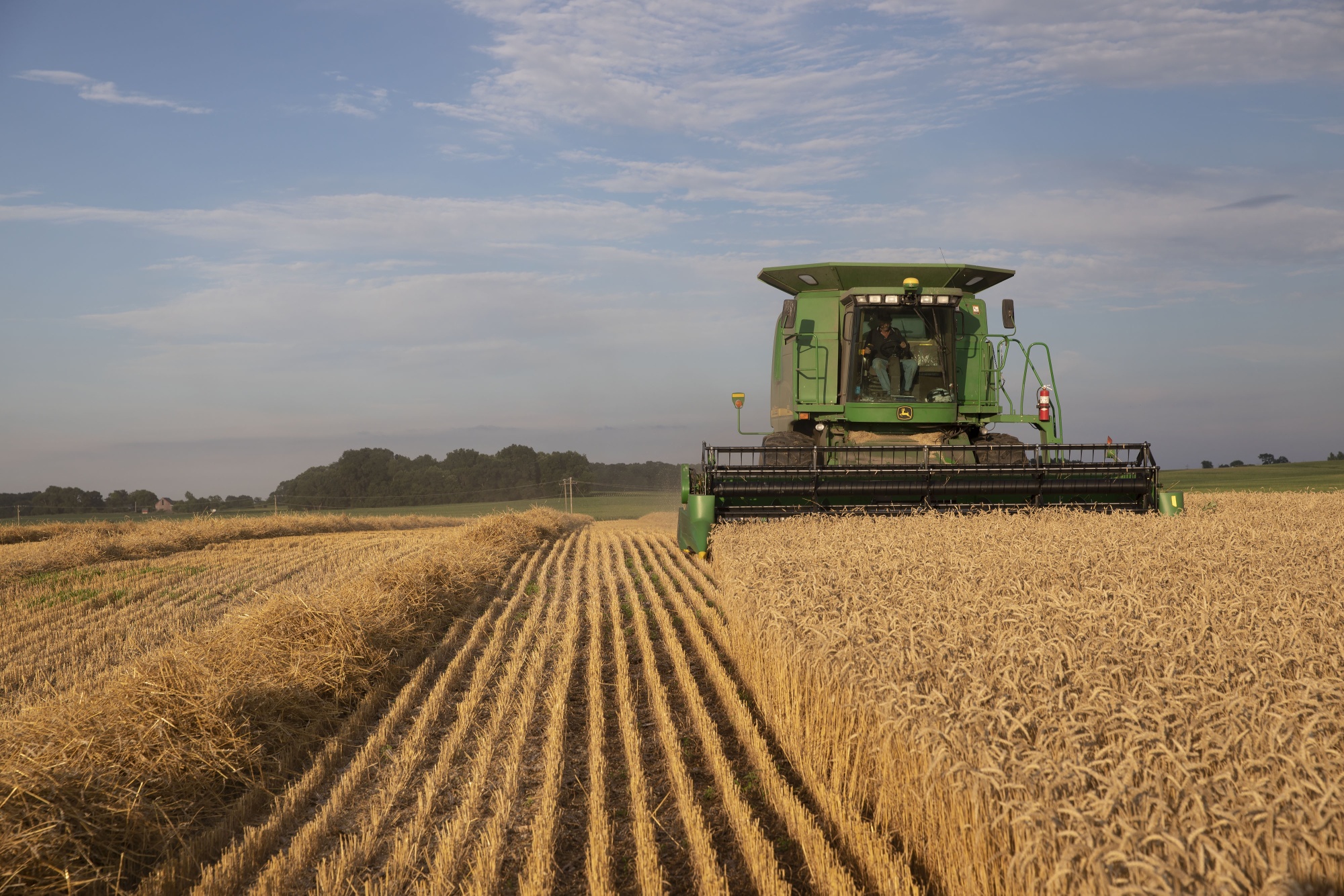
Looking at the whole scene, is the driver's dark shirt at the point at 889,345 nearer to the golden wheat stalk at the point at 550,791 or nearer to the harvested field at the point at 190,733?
the golden wheat stalk at the point at 550,791

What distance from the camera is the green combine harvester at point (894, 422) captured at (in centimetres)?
912

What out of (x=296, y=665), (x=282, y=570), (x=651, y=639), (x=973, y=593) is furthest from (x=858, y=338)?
(x=282, y=570)

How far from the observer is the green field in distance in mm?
27806

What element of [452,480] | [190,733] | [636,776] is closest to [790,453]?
[636,776]

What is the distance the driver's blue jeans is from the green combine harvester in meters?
0.02

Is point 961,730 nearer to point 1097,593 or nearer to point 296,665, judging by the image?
point 1097,593

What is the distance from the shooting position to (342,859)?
3.23 meters

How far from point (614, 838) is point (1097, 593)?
2868 millimetres

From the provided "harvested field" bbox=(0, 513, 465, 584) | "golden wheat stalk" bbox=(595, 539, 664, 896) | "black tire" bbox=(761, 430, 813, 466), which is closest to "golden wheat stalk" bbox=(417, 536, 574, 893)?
"golden wheat stalk" bbox=(595, 539, 664, 896)

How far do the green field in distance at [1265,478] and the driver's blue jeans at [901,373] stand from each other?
17.7 m

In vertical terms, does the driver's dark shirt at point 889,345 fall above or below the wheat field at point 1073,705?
above

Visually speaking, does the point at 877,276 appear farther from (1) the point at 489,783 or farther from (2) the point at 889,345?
(1) the point at 489,783

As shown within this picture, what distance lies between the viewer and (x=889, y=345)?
10508 millimetres

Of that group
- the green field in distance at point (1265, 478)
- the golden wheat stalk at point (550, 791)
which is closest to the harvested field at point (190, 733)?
the golden wheat stalk at point (550, 791)
